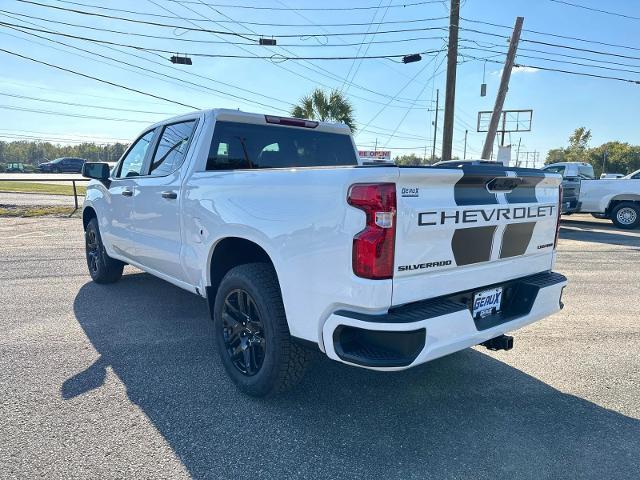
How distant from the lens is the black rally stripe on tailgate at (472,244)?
8.08 ft

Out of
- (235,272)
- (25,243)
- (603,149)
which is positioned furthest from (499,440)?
(603,149)

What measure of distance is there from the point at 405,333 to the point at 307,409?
1063 millimetres

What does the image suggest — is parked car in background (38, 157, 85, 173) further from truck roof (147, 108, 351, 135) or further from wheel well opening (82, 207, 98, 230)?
truck roof (147, 108, 351, 135)

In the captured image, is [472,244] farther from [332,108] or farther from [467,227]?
[332,108]

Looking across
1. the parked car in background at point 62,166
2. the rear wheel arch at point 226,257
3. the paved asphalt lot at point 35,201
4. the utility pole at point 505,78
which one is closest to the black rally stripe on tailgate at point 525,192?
the rear wheel arch at point 226,257

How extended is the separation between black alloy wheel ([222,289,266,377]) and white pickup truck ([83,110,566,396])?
1 cm

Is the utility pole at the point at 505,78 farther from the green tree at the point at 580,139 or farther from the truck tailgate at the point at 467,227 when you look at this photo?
the green tree at the point at 580,139

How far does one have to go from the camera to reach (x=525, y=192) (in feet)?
9.57

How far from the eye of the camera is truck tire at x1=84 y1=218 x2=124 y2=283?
5607 mm

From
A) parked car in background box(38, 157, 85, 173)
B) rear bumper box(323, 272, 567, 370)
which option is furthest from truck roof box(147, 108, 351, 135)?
parked car in background box(38, 157, 85, 173)

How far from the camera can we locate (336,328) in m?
2.27

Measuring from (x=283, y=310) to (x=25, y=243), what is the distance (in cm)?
843

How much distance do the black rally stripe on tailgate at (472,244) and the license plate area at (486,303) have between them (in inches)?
8.7

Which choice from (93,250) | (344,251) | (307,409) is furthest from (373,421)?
(93,250)
